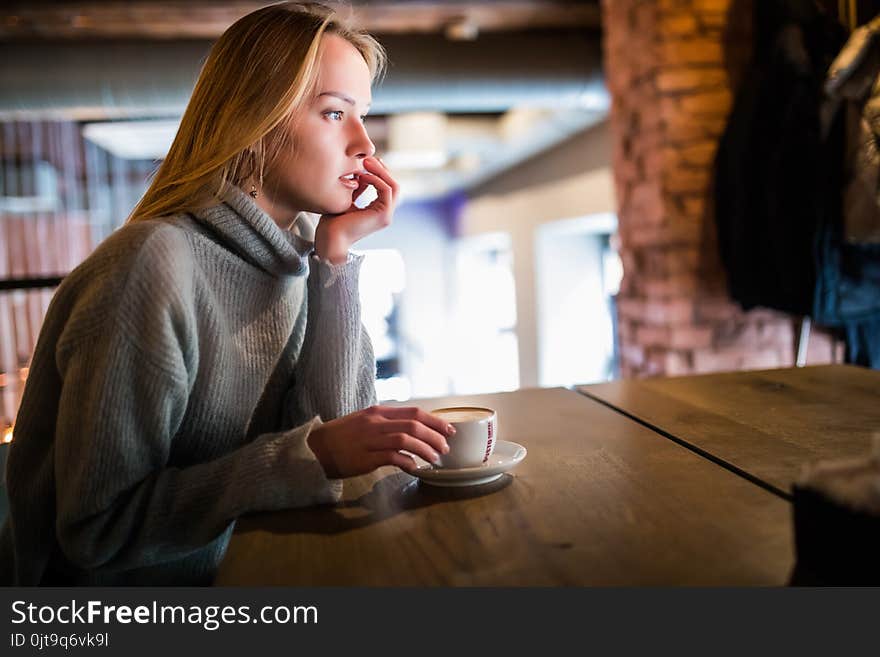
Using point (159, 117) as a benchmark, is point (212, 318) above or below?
below

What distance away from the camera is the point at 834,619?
48 centimetres

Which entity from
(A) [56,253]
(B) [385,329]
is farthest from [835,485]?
(B) [385,329]

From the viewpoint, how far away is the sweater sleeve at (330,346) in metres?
1.00

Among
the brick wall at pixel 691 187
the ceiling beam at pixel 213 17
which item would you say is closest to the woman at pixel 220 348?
the brick wall at pixel 691 187

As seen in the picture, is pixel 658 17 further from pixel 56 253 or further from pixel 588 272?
pixel 56 253

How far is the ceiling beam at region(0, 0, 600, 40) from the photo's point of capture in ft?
10.2

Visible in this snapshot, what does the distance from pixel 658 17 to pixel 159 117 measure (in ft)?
7.49

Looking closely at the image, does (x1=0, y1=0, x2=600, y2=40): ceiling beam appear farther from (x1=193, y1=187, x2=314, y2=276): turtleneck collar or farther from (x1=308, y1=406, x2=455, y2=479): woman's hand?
(x1=308, y1=406, x2=455, y2=479): woman's hand

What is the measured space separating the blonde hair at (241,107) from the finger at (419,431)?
1.35 feet

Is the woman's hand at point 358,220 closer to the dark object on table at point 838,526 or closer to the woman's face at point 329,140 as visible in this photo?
the woman's face at point 329,140

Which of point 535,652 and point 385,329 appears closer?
point 535,652

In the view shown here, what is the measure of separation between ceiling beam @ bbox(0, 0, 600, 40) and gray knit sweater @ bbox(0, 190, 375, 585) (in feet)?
8.05

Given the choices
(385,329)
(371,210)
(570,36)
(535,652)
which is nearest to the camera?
(535,652)

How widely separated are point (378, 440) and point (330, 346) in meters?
0.30
